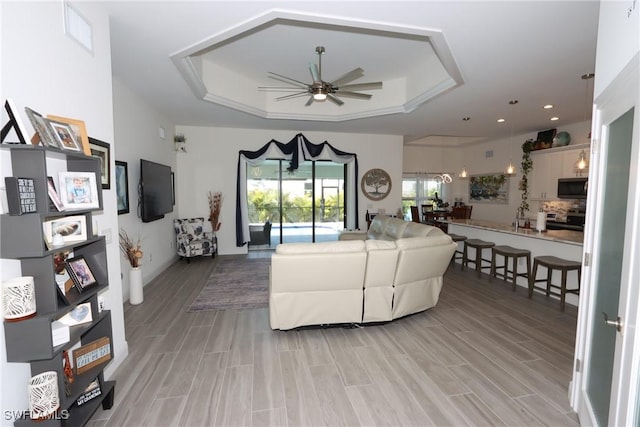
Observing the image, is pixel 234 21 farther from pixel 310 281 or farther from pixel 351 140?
pixel 351 140

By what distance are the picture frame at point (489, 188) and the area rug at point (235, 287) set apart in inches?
268

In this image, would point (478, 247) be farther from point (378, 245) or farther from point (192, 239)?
point (192, 239)

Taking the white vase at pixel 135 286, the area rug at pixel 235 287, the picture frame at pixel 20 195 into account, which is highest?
the picture frame at pixel 20 195

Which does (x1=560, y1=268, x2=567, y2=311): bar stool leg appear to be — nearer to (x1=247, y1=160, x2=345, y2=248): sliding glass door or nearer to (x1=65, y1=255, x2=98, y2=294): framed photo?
(x1=247, y1=160, x2=345, y2=248): sliding glass door

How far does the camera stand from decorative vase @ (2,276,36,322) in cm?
146

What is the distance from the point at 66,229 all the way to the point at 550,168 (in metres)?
8.67

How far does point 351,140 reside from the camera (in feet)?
24.5

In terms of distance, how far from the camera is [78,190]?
72.2 inches

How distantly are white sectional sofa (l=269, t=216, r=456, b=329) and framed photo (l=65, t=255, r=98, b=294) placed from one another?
55.5 inches

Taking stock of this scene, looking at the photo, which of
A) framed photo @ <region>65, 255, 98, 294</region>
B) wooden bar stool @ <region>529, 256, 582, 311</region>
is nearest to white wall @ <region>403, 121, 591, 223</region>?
wooden bar stool @ <region>529, 256, 582, 311</region>

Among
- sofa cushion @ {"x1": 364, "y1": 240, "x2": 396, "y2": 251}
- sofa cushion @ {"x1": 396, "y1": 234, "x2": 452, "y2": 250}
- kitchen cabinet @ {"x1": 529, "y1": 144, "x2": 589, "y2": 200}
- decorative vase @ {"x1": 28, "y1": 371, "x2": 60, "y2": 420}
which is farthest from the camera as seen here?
kitchen cabinet @ {"x1": 529, "y1": 144, "x2": 589, "y2": 200}

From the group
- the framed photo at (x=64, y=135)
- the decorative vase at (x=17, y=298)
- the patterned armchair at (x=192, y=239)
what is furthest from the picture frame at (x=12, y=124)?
the patterned armchair at (x=192, y=239)

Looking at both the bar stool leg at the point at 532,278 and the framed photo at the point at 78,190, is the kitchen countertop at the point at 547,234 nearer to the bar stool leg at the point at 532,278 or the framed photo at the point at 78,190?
the bar stool leg at the point at 532,278

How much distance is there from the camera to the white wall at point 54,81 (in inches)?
62.2
